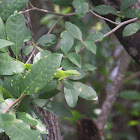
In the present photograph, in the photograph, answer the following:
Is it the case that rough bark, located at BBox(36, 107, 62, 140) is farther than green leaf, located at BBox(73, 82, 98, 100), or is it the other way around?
rough bark, located at BBox(36, 107, 62, 140)

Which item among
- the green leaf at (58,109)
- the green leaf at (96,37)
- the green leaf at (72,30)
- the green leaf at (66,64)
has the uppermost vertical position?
the green leaf at (72,30)

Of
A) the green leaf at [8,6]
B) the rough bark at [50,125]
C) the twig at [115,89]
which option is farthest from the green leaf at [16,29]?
the twig at [115,89]

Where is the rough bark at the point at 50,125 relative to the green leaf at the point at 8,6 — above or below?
below

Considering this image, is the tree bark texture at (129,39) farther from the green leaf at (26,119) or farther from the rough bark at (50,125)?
the green leaf at (26,119)

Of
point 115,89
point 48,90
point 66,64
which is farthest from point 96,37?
point 115,89

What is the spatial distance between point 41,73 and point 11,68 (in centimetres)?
10

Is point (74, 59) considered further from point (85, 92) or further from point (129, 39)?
point (129, 39)

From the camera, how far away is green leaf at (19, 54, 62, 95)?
0.56m

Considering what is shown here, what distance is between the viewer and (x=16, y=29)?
0.66m

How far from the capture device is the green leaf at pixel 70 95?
0.66m

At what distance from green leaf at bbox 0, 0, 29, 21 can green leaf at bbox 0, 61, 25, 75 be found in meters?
0.18

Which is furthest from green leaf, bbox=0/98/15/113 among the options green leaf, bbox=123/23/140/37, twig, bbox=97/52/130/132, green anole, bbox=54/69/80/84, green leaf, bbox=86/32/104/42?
twig, bbox=97/52/130/132

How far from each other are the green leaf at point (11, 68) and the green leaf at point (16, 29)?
7 cm

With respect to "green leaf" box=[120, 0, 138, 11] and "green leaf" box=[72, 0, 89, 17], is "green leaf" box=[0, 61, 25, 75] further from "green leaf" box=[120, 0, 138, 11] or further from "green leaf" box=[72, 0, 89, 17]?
"green leaf" box=[120, 0, 138, 11]
